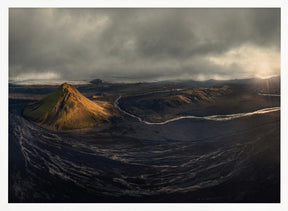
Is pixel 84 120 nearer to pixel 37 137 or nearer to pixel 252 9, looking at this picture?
pixel 37 137

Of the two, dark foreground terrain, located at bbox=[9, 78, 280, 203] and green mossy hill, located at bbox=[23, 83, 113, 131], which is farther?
green mossy hill, located at bbox=[23, 83, 113, 131]

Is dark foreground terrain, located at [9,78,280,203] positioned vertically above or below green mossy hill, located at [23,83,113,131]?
below

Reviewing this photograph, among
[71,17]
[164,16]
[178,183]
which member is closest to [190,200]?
[178,183]

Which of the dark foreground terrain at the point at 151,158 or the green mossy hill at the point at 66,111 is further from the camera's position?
the green mossy hill at the point at 66,111

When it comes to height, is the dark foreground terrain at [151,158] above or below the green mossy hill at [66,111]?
below
